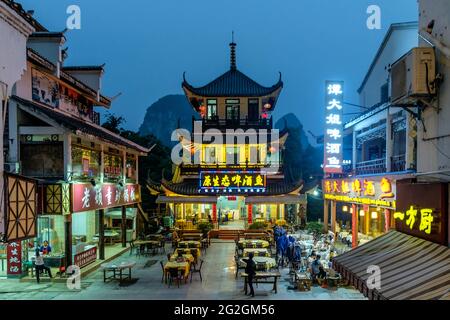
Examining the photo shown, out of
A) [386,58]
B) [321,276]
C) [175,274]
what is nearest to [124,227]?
[175,274]

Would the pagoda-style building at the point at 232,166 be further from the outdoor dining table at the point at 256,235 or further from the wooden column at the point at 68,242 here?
the wooden column at the point at 68,242

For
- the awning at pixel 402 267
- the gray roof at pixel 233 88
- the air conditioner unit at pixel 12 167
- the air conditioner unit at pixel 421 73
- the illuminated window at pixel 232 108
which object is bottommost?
the awning at pixel 402 267

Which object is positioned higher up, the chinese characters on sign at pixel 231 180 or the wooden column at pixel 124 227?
the chinese characters on sign at pixel 231 180

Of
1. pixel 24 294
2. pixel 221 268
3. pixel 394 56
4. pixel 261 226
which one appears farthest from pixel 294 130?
pixel 24 294

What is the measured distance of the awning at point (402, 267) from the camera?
603cm

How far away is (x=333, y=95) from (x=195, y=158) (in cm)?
1604

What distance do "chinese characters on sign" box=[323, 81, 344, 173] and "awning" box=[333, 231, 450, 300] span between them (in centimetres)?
1166

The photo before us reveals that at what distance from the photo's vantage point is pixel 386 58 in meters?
22.1

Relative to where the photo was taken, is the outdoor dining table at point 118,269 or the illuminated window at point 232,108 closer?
the outdoor dining table at point 118,269

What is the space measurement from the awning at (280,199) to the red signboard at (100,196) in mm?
8385

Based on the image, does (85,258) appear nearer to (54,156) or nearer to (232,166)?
(54,156)

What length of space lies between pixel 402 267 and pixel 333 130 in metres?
14.4

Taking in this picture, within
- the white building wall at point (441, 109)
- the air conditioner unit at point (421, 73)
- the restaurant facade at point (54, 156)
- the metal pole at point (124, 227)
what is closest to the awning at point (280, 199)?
the metal pole at point (124, 227)
